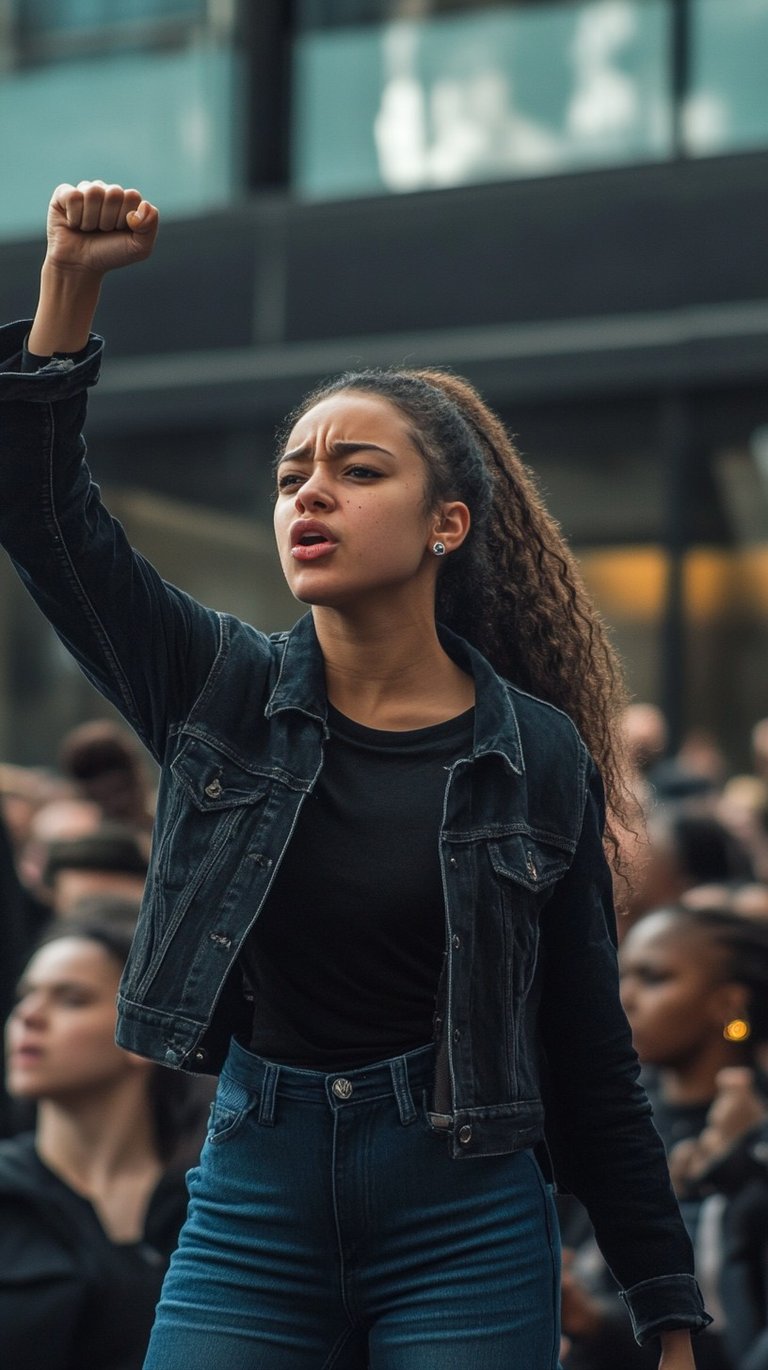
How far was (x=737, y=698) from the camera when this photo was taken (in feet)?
34.3

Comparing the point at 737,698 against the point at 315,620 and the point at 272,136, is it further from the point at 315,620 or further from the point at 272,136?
the point at 315,620

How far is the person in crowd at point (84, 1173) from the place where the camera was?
12.9 ft

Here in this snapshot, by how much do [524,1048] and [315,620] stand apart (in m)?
0.64

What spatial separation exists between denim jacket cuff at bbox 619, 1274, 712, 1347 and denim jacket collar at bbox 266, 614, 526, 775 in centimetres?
72

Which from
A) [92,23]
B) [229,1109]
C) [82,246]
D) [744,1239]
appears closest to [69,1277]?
[744,1239]

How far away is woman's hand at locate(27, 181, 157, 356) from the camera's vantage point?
243 centimetres

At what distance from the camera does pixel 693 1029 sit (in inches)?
188

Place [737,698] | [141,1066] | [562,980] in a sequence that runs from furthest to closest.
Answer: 1. [737,698]
2. [141,1066]
3. [562,980]

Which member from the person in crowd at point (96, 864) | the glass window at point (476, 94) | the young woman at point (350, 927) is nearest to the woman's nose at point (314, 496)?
the young woman at point (350, 927)

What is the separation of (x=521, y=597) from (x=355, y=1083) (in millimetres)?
853

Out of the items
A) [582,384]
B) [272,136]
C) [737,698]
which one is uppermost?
[272,136]

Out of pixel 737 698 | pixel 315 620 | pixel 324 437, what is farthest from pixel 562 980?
pixel 737 698

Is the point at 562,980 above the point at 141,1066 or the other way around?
above

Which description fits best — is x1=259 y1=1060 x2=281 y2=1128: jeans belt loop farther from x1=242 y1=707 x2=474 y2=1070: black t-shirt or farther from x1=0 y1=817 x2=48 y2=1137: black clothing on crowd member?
x1=0 y1=817 x2=48 y2=1137: black clothing on crowd member
